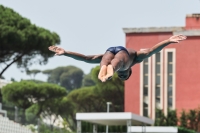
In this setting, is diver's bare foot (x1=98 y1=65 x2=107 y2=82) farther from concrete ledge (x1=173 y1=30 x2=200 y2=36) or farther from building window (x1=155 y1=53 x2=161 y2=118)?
building window (x1=155 y1=53 x2=161 y2=118)

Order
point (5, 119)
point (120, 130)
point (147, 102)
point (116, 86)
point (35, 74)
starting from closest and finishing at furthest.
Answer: point (5, 119) → point (120, 130) → point (147, 102) → point (116, 86) → point (35, 74)

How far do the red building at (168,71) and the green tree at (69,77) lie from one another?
284ft

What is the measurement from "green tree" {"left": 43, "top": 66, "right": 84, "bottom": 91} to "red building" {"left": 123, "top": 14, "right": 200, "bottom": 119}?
86.5 m

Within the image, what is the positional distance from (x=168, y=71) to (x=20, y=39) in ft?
33.2

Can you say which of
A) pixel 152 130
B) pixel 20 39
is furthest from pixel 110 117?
pixel 20 39

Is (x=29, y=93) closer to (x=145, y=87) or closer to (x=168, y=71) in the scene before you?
(x=145, y=87)

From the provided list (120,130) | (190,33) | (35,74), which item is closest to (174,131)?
(120,130)

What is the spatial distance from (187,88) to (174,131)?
13235 mm

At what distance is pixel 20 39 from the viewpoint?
44.0m

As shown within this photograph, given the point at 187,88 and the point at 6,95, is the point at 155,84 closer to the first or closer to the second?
the point at 187,88

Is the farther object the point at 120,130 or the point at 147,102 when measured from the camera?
Result: the point at 147,102

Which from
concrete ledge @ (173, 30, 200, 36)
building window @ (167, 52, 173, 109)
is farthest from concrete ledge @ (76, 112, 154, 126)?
building window @ (167, 52, 173, 109)

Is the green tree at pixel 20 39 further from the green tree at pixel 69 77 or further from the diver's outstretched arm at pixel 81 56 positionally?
the green tree at pixel 69 77

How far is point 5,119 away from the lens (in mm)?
34281
